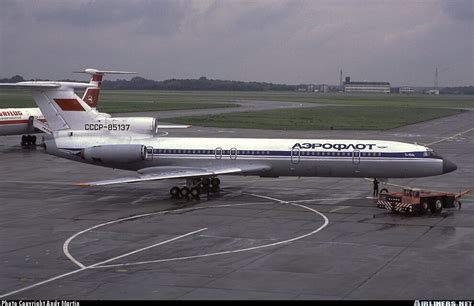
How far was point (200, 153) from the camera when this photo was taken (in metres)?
36.2

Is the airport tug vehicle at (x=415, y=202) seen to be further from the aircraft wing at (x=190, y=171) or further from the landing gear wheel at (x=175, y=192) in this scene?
the landing gear wheel at (x=175, y=192)

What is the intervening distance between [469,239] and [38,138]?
2071 inches

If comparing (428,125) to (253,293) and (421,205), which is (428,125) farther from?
(253,293)

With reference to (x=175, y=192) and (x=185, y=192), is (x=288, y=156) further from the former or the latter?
(x=175, y=192)

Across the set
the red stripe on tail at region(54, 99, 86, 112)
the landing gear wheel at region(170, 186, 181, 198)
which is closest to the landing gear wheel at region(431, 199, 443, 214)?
the landing gear wheel at region(170, 186, 181, 198)

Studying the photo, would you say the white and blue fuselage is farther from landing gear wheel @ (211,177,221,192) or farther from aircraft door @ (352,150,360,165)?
landing gear wheel @ (211,177,221,192)

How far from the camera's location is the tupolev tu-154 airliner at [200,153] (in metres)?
34.9

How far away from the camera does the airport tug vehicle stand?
30.6 meters

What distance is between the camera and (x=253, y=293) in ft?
60.0

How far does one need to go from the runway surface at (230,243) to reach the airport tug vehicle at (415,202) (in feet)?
1.57

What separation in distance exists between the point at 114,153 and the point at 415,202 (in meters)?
15.8

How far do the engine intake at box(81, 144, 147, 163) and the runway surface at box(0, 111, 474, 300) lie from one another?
6.75ft

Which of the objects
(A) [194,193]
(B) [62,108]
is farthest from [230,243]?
(B) [62,108]

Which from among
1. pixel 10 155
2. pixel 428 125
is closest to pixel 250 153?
pixel 10 155
